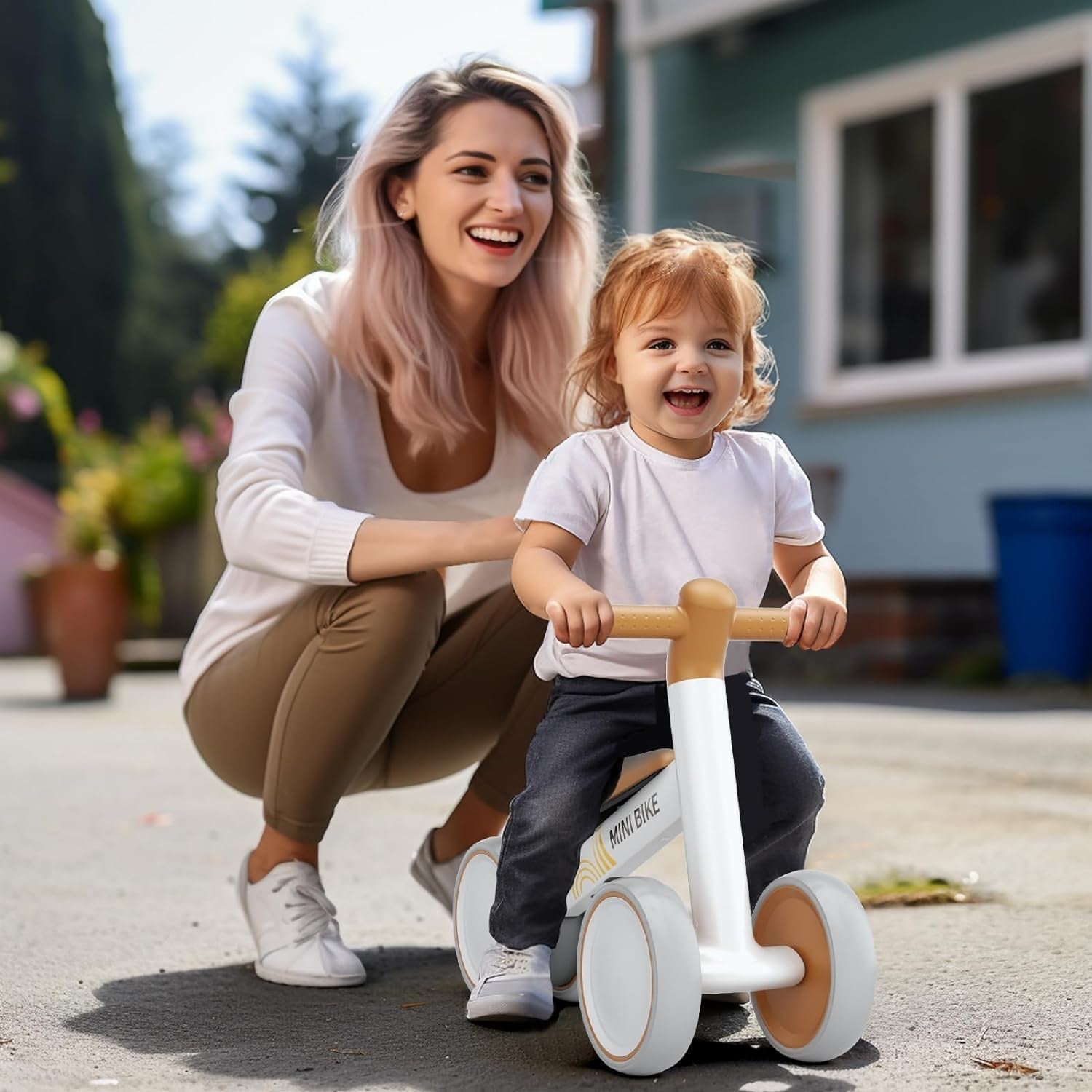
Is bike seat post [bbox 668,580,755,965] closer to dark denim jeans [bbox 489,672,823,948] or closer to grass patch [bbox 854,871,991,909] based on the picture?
dark denim jeans [bbox 489,672,823,948]

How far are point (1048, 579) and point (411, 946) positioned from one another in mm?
4505

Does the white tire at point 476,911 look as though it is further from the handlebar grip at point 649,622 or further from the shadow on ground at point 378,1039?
the handlebar grip at point 649,622

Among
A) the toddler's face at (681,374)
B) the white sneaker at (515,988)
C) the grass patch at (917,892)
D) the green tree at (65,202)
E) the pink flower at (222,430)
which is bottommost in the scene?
the grass patch at (917,892)

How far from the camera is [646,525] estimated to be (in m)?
2.17

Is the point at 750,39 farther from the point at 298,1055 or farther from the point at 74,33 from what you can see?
the point at 74,33

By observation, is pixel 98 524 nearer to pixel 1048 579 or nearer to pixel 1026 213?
pixel 1048 579

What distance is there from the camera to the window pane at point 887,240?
8.58 m

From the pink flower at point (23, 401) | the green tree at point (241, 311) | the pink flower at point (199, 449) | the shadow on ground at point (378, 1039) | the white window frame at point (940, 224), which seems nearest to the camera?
the shadow on ground at point (378, 1039)

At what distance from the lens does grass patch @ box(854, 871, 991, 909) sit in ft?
9.79

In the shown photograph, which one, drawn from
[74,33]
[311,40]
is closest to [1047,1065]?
[74,33]

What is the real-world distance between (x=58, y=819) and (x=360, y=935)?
1547mm

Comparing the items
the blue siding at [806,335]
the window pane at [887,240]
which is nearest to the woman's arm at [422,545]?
the blue siding at [806,335]

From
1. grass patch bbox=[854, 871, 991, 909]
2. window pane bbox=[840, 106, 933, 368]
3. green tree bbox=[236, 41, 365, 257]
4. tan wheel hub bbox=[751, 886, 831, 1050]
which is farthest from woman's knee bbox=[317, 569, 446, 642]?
green tree bbox=[236, 41, 365, 257]

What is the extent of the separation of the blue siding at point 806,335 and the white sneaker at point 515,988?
227 inches
